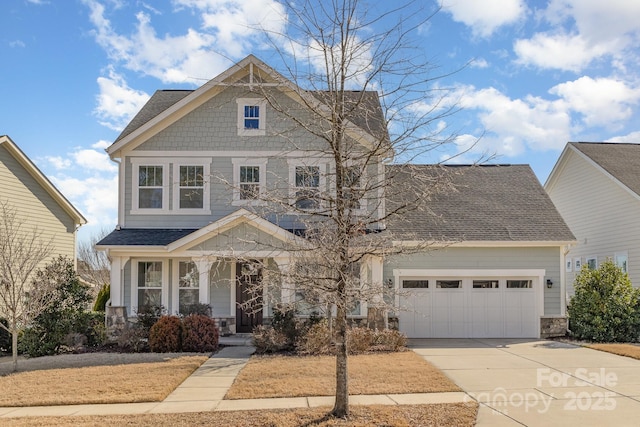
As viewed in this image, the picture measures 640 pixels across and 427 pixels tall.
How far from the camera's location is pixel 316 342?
543 inches

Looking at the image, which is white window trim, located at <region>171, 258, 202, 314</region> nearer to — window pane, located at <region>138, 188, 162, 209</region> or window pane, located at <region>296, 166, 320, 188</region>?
window pane, located at <region>138, 188, 162, 209</region>

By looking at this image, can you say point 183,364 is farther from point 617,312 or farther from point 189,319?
point 617,312

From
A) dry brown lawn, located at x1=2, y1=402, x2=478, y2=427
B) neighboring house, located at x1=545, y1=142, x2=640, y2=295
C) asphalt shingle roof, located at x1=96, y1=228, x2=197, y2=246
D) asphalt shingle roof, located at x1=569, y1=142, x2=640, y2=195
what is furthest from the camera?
asphalt shingle roof, located at x1=569, y1=142, x2=640, y2=195

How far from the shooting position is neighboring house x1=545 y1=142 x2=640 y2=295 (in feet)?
63.0

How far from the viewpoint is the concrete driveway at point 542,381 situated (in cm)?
818

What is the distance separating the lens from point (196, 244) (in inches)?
637

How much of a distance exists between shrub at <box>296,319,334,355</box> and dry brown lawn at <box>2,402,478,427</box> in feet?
17.4

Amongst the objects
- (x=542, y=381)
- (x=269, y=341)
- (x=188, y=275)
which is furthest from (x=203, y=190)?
(x=542, y=381)

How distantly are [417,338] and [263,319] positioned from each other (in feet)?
15.2

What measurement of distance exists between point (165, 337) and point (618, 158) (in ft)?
56.8

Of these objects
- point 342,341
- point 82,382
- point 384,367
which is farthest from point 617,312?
point 82,382

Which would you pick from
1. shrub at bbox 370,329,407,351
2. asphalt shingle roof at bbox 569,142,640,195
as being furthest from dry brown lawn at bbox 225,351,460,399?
asphalt shingle roof at bbox 569,142,640,195

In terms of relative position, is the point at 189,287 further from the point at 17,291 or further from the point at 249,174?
the point at 17,291

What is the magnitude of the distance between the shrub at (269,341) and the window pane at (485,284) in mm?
6543
